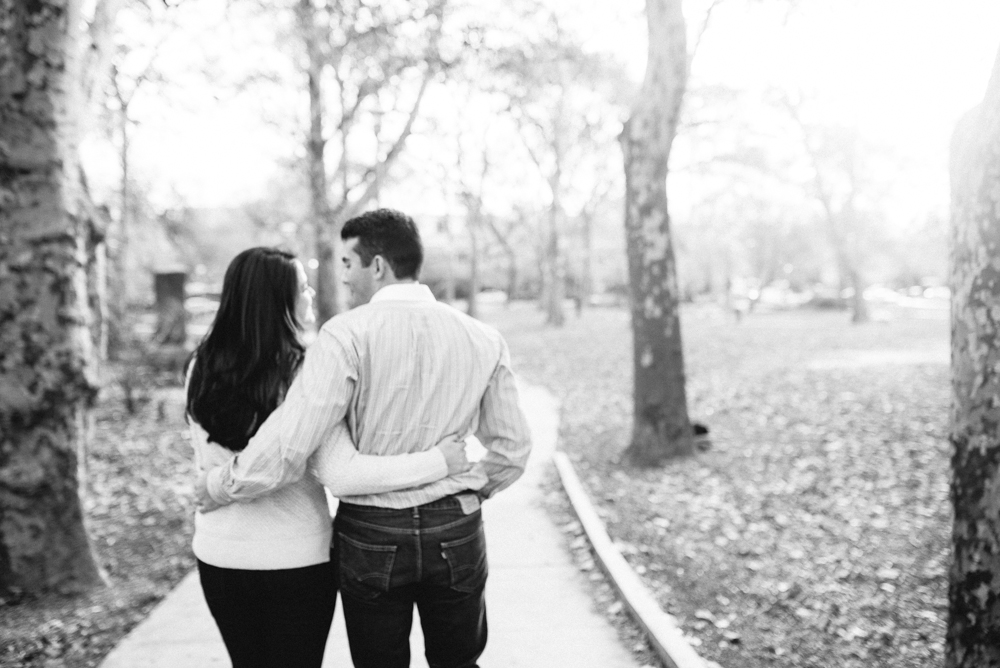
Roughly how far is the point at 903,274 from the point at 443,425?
85.9m

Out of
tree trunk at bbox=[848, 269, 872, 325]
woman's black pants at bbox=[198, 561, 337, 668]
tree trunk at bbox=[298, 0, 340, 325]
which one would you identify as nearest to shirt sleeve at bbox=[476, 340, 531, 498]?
woman's black pants at bbox=[198, 561, 337, 668]

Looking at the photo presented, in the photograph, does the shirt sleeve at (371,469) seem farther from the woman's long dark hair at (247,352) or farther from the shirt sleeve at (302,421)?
the woman's long dark hair at (247,352)

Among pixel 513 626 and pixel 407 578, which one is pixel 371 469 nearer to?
pixel 407 578

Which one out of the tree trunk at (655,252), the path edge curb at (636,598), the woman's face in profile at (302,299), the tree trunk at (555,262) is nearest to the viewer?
the woman's face in profile at (302,299)

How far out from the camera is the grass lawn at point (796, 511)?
4723mm

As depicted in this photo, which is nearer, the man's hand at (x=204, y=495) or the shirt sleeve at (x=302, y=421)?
the shirt sleeve at (x=302, y=421)

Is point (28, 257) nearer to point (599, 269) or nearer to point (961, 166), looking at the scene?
point (961, 166)

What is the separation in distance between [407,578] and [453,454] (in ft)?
1.38

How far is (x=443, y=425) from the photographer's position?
2600 millimetres

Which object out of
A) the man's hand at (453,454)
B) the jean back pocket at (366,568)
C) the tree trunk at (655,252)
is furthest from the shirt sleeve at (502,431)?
the tree trunk at (655,252)

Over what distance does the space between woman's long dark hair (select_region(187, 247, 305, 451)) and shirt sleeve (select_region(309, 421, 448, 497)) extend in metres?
0.30

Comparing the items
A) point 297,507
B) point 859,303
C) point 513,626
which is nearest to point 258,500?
point 297,507

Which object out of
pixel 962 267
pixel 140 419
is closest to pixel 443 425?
pixel 962 267

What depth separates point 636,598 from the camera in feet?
15.6
